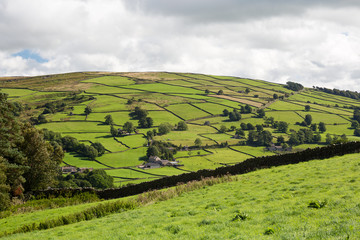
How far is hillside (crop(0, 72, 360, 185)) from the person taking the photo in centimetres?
10056

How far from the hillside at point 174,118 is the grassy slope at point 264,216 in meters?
64.7

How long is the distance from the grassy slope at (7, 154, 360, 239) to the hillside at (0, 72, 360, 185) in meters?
64.7

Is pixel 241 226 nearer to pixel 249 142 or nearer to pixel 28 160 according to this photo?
pixel 28 160

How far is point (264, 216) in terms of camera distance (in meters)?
12.5

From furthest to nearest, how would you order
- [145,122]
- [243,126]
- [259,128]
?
[243,126] → [259,128] → [145,122]

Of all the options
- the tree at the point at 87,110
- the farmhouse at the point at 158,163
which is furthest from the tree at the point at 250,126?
the tree at the point at 87,110

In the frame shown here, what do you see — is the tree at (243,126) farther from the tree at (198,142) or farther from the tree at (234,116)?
the tree at (198,142)

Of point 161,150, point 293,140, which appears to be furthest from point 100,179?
point 293,140

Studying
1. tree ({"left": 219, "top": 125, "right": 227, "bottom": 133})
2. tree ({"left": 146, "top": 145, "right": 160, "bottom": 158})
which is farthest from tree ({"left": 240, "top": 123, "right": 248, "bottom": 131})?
tree ({"left": 146, "top": 145, "right": 160, "bottom": 158})

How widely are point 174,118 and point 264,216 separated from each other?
131 m

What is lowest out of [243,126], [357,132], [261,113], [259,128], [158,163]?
[158,163]

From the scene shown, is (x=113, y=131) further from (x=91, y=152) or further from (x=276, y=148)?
(x=276, y=148)

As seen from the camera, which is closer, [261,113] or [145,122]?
[145,122]

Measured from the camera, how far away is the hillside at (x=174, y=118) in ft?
330
